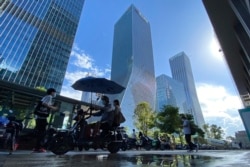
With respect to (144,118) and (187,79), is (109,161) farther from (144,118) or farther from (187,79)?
(187,79)

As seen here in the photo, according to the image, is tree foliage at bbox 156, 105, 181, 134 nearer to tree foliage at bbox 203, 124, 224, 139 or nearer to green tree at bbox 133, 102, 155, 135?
green tree at bbox 133, 102, 155, 135

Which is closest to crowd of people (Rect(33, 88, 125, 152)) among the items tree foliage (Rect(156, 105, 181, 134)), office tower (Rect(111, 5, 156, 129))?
tree foliage (Rect(156, 105, 181, 134))

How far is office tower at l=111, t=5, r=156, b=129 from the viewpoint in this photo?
7450cm

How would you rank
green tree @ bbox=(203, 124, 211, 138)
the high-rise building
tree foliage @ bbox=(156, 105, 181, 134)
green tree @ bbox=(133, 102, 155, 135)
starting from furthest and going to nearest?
green tree @ bbox=(203, 124, 211, 138) → the high-rise building → green tree @ bbox=(133, 102, 155, 135) → tree foliage @ bbox=(156, 105, 181, 134)

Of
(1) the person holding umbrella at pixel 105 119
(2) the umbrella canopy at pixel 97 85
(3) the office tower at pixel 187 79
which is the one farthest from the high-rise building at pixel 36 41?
(3) the office tower at pixel 187 79

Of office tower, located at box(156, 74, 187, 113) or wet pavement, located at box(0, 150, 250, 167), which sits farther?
office tower, located at box(156, 74, 187, 113)

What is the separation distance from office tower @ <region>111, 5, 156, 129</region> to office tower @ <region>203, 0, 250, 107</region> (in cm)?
5759

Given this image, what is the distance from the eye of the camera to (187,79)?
14412cm

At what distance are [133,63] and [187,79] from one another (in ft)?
268

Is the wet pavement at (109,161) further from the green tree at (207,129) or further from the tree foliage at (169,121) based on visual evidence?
the green tree at (207,129)

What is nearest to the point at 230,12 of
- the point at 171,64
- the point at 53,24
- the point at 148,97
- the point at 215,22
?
the point at 215,22

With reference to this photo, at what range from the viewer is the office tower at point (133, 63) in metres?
74.5

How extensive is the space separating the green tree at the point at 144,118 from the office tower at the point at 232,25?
17.8 m

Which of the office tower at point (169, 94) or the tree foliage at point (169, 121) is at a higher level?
the office tower at point (169, 94)
